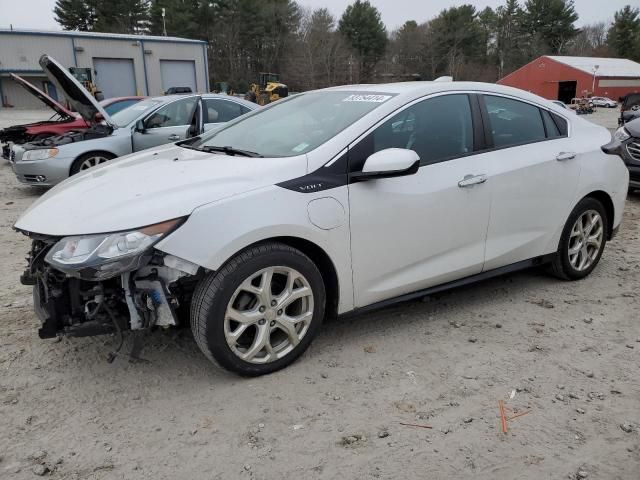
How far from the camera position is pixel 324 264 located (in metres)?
3.19

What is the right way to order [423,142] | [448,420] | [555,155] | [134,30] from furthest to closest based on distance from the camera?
[134,30]
[555,155]
[423,142]
[448,420]

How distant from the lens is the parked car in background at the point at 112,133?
8023 mm

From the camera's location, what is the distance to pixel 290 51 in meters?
68.2

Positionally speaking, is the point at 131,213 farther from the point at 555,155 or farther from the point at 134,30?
the point at 134,30

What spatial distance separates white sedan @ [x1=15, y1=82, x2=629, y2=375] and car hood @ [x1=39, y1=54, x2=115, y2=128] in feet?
13.4

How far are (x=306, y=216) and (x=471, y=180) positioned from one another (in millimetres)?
1257

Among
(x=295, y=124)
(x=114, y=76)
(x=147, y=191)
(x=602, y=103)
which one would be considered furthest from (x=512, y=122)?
(x=602, y=103)

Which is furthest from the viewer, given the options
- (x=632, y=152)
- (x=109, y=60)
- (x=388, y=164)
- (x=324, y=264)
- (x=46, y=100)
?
(x=109, y=60)

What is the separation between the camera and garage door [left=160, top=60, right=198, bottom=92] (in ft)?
152

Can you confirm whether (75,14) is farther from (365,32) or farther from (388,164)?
(388,164)

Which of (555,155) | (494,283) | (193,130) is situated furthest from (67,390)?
(193,130)

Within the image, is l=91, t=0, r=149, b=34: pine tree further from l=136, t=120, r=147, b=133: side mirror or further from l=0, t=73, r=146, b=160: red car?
l=136, t=120, r=147, b=133: side mirror

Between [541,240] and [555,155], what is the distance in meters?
0.64

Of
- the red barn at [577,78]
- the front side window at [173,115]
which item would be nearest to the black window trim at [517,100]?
the front side window at [173,115]
